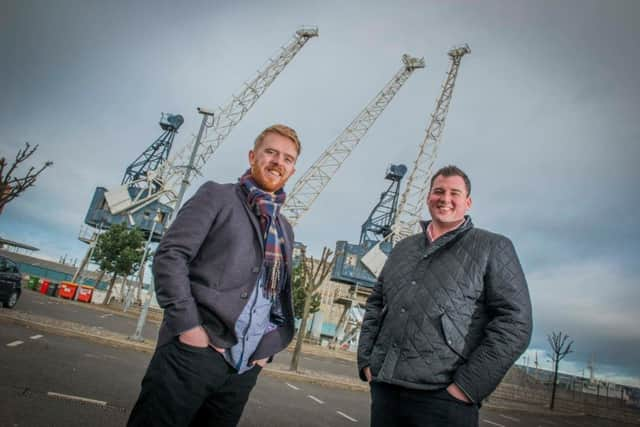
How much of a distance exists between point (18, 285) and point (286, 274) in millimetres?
13558

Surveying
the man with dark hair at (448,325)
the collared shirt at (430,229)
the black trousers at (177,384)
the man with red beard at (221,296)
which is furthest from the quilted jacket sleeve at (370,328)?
the black trousers at (177,384)

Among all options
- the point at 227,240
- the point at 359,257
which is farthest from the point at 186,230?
the point at 359,257

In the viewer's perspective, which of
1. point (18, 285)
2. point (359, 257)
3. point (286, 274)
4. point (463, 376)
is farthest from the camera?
point (359, 257)

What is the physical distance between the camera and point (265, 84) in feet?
161

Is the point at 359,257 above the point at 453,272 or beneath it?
above

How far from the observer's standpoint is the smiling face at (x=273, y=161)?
2012mm

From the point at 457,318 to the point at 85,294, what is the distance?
28.2m

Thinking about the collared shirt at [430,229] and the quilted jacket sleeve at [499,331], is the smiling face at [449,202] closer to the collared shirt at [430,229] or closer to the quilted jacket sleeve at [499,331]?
the collared shirt at [430,229]

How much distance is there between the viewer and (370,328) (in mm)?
2482

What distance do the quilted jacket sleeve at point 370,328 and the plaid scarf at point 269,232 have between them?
73cm

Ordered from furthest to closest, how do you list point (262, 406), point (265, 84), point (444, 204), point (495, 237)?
point (265, 84) → point (262, 406) → point (444, 204) → point (495, 237)

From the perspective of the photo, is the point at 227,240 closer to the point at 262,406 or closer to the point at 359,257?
the point at 262,406

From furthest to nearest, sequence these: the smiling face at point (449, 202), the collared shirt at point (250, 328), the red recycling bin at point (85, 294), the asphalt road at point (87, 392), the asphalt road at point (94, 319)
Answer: the red recycling bin at point (85, 294) < the asphalt road at point (94, 319) < the asphalt road at point (87, 392) < the smiling face at point (449, 202) < the collared shirt at point (250, 328)

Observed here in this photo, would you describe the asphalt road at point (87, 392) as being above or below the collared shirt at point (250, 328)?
below
